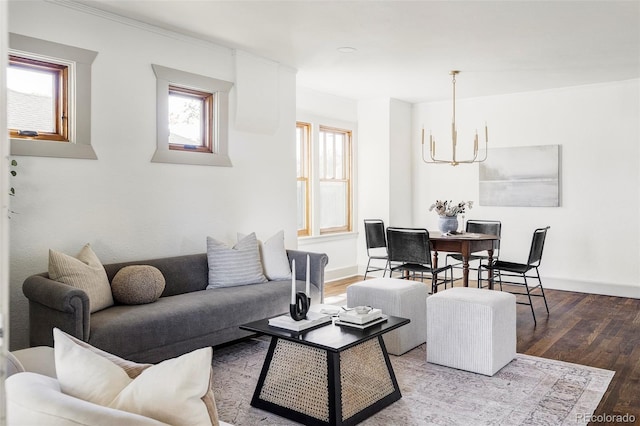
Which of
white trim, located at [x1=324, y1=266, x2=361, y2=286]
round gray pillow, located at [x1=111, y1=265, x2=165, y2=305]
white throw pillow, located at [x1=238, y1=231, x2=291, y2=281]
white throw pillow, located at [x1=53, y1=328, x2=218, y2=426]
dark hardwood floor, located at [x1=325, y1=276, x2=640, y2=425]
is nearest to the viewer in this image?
white throw pillow, located at [x1=53, y1=328, x2=218, y2=426]

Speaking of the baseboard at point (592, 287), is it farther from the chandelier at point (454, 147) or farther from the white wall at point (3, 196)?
the white wall at point (3, 196)

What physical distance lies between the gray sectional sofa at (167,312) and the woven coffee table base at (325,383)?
0.78 m

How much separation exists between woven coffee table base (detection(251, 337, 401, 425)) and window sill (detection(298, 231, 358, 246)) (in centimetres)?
354

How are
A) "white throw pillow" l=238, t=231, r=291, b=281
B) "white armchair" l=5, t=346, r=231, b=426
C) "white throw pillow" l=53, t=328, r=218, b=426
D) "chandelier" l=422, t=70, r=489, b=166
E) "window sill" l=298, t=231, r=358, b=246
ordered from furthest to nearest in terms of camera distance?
"window sill" l=298, t=231, r=358, b=246
"chandelier" l=422, t=70, r=489, b=166
"white throw pillow" l=238, t=231, r=291, b=281
"white throw pillow" l=53, t=328, r=218, b=426
"white armchair" l=5, t=346, r=231, b=426

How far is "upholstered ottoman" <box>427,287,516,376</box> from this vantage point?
11.0 ft

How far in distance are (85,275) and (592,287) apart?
226 inches

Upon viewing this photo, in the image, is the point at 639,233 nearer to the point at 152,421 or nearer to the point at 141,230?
the point at 141,230

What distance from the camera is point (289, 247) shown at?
18.1ft

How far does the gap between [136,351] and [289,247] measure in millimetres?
2570

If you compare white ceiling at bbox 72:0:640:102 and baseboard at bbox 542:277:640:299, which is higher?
white ceiling at bbox 72:0:640:102

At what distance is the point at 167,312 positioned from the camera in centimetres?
337

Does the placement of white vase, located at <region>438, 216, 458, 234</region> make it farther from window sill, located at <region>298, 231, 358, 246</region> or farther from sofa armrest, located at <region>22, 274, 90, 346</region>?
sofa armrest, located at <region>22, 274, 90, 346</region>

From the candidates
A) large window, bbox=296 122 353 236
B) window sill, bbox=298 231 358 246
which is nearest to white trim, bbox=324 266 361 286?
window sill, bbox=298 231 358 246

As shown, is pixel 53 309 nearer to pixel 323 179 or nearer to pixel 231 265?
pixel 231 265
